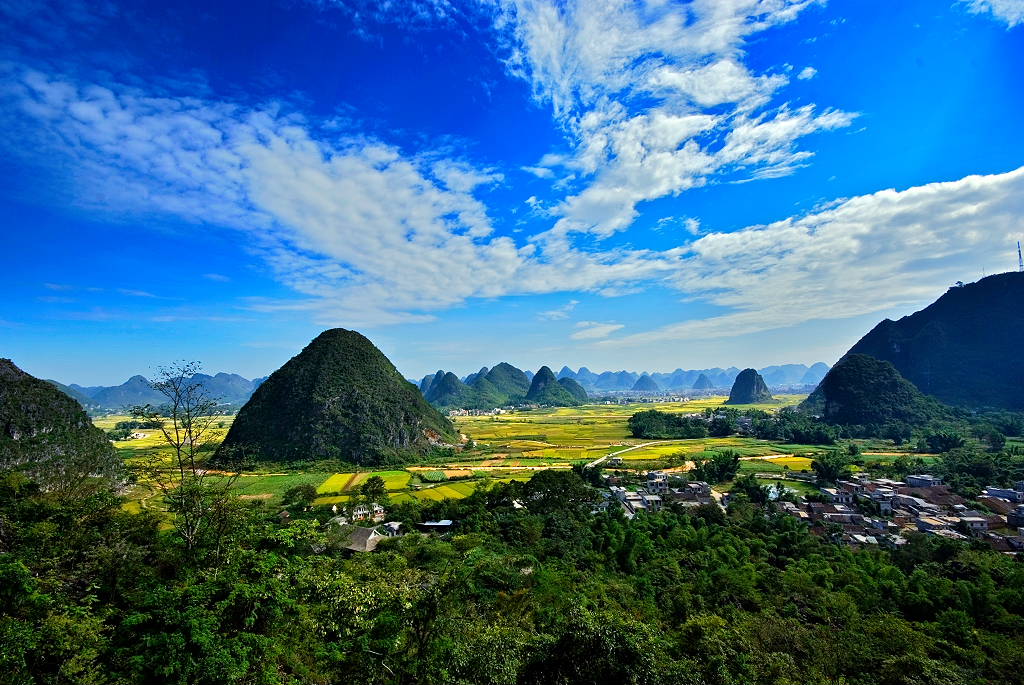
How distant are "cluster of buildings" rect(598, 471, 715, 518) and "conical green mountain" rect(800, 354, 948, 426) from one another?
44.1 meters

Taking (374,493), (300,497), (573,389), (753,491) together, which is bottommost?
(753,491)

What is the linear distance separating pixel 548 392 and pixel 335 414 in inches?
3759

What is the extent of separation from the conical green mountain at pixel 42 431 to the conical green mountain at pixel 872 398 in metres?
77.9

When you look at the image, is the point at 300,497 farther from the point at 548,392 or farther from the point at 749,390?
the point at 749,390

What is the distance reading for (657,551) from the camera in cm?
1761

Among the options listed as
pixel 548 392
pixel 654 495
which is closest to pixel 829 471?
pixel 654 495

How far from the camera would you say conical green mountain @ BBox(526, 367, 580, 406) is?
13294 cm

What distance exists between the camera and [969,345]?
6956 cm

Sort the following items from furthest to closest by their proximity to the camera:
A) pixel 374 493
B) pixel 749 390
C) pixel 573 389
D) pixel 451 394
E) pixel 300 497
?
pixel 573 389 → pixel 451 394 → pixel 749 390 → pixel 374 493 → pixel 300 497

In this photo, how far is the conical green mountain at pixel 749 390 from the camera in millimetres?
121750

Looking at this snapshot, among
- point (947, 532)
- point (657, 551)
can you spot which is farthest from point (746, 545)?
point (947, 532)

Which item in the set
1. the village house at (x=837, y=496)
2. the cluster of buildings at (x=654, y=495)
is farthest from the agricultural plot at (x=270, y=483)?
the village house at (x=837, y=496)

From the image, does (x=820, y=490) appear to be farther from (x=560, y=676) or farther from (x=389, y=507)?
(x=560, y=676)

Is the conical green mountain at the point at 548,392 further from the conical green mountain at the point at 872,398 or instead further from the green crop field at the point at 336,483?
the green crop field at the point at 336,483
